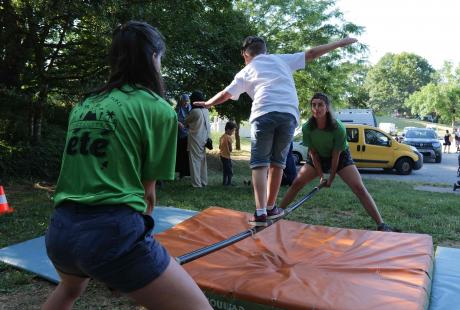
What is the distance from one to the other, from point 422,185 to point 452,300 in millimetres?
10770

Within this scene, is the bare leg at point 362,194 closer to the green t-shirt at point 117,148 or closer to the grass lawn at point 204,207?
the grass lawn at point 204,207

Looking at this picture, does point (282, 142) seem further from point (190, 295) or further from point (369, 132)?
point (369, 132)

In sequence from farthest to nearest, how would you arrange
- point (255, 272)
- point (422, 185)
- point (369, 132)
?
1. point (369, 132)
2. point (422, 185)
3. point (255, 272)

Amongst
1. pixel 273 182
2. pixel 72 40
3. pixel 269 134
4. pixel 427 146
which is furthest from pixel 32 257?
pixel 427 146

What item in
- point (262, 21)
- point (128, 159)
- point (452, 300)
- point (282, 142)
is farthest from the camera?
point (262, 21)

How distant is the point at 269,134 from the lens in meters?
4.37

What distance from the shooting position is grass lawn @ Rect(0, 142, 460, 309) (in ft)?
12.5

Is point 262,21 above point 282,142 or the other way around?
above

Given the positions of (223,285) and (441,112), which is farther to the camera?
(441,112)

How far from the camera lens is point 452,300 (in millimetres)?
3428

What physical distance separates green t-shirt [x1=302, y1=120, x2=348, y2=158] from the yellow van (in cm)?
1166

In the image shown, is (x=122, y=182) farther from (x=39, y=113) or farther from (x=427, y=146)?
(x=427, y=146)

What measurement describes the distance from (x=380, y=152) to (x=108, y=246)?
656 inches

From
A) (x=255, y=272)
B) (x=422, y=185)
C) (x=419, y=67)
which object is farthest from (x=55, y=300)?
(x=419, y=67)
